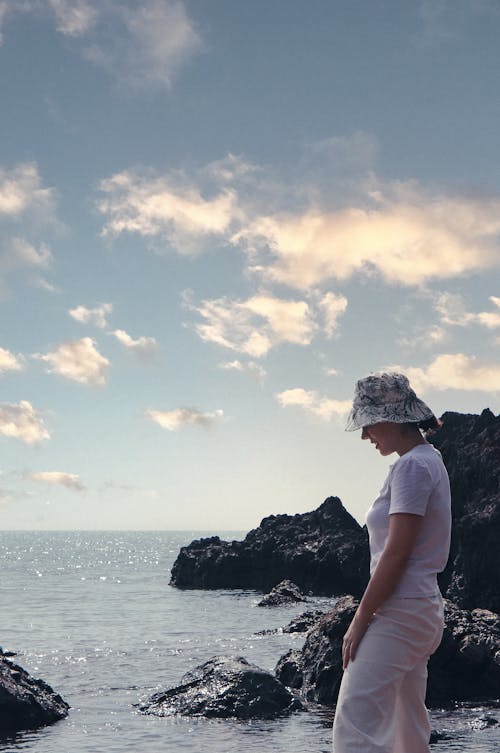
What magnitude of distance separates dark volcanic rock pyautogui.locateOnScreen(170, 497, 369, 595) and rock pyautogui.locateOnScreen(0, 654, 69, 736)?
3853 centimetres

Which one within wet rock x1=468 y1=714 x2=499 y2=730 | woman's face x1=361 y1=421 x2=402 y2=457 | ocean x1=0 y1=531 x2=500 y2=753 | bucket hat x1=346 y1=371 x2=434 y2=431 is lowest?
ocean x1=0 y1=531 x2=500 y2=753

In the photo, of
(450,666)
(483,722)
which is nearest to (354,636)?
(483,722)

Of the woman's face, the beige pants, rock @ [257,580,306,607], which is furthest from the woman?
rock @ [257,580,306,607]

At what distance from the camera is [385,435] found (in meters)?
4.80

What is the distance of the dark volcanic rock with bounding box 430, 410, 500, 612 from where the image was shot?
103 ft

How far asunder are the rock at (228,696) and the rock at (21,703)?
183cm

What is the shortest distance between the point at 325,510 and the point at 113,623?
31.5 m

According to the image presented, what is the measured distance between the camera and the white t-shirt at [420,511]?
4.45m

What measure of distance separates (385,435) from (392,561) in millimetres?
738

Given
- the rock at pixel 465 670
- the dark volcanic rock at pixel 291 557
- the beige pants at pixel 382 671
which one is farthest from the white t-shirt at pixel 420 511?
the dark volcanic rock at pixel 291 557

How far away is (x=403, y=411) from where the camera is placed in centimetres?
473

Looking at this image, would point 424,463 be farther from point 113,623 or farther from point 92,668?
point 113,623

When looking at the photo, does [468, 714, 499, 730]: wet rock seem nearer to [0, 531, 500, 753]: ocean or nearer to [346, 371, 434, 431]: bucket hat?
[0, 531, 500, 753]: ocean

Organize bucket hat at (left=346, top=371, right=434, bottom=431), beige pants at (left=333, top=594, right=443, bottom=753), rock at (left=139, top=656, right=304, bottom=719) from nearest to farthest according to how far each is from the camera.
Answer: beige pants at (left=333, top=594, right=443, bottom=753) < bucket hat at (left=346, top=371, right=434, bottom=431) < rock at (left=139, top=656, right=304, bottom=719)
